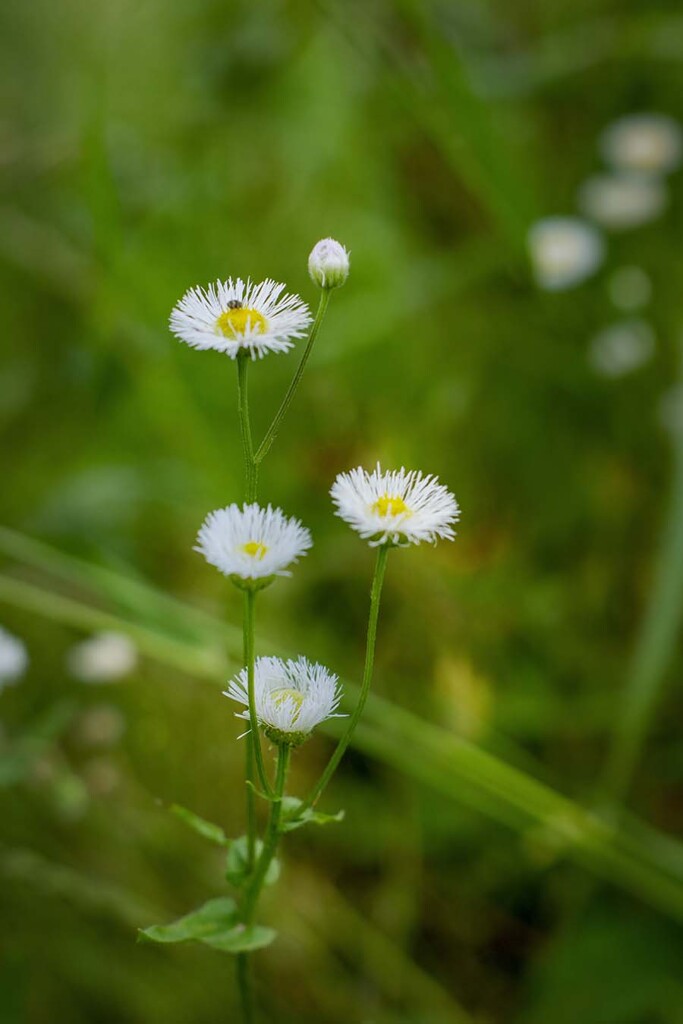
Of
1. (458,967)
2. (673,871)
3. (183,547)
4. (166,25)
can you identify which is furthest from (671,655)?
(166,25)

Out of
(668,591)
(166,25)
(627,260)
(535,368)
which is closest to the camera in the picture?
(668,591)

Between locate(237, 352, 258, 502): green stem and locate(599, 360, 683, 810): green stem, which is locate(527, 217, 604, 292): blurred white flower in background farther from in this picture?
locate(237, 352, 258, 502): green stem

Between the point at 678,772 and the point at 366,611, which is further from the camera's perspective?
the point at 366,611

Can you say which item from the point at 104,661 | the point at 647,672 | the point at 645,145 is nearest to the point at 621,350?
the point at 645,145

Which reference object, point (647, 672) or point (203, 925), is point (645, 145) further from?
point (203, 925)

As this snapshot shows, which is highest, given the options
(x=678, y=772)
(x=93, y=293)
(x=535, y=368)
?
(x=535, y=368)

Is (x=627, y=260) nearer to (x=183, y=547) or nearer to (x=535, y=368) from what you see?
(x=535, y=368)

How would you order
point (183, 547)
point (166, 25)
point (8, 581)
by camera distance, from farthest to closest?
1. point (166, 25)
2. point (183, 547)
3. point (8, 581)
